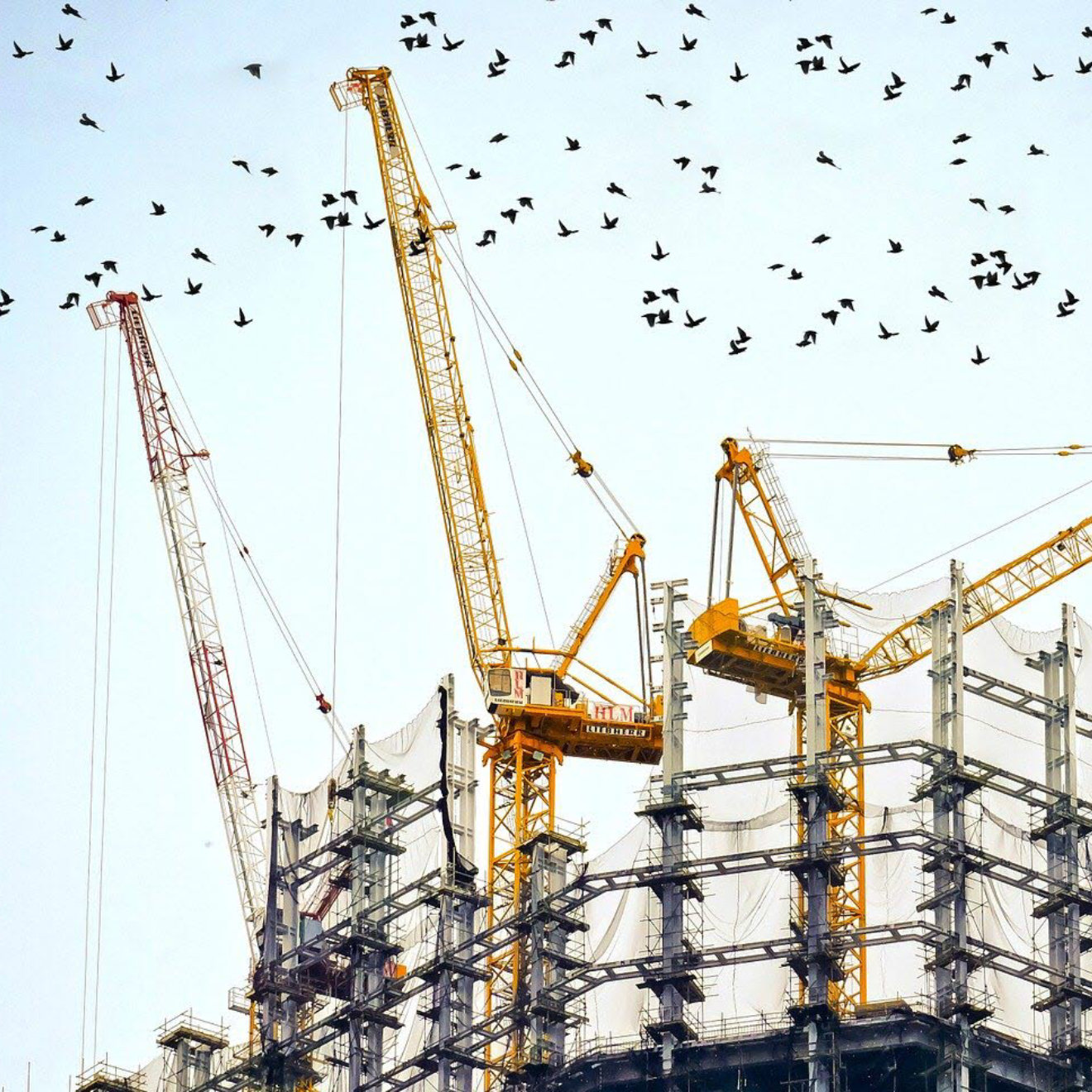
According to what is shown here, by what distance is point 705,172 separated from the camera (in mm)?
162750

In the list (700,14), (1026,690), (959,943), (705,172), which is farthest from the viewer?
(1026,690)

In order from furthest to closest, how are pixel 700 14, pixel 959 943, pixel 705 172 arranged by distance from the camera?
pixel 959 943
pixel 705 172
pixel 700 14

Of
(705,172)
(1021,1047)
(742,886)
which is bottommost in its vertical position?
(1021,1047)

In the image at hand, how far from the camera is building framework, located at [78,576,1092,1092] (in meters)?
175

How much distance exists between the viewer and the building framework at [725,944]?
6905 inches

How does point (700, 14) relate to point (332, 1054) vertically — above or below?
above

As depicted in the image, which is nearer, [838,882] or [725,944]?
[838,882]

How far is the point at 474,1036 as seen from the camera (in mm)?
194875

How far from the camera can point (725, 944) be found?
639 feet

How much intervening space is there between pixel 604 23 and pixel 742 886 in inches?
2320

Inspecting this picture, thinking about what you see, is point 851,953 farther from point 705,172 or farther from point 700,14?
point 700,14

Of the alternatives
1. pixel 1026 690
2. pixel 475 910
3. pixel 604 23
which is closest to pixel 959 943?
pixel 1026 690

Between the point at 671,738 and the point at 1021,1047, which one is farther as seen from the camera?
the point at 671,738

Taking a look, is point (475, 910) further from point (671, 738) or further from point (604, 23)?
point (604, 23)
